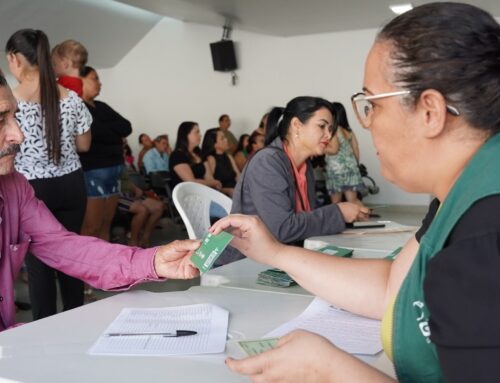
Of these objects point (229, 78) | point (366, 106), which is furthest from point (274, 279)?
point (229, 78)

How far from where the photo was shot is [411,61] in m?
0.83

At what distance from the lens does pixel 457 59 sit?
80 centimetres

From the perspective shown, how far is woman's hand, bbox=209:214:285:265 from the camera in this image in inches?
55.7

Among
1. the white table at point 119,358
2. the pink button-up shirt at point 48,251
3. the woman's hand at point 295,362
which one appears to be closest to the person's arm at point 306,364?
the woman's hand at point 295,362

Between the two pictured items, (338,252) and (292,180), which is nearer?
(338,252)

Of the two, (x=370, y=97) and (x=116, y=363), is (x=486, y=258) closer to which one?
(x=370, y=97)

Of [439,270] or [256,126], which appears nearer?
[439,270]

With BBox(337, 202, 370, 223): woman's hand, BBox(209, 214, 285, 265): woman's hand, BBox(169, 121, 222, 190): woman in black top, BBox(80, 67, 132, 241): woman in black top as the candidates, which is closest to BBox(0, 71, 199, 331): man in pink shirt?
BBox(209, 214, 285, 265): woman's hand

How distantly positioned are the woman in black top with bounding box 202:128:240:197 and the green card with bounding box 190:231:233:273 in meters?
5.35

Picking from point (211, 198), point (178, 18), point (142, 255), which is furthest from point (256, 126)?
point (142, 255)

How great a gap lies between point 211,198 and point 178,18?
7921 millimetres

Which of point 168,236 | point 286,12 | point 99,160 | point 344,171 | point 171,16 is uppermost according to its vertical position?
point 171,16

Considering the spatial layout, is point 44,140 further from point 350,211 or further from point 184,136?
point 184,136

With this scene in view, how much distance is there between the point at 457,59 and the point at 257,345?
617 mm
